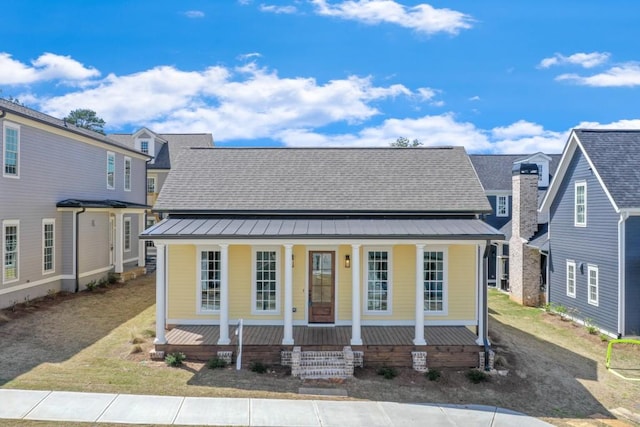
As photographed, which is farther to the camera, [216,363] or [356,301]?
[356,301]

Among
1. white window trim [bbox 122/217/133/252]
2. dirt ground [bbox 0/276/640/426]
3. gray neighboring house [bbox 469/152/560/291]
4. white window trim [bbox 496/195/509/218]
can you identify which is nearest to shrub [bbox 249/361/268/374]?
dirt ground [bbox 0/276/640/426]

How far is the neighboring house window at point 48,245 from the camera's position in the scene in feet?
54.5

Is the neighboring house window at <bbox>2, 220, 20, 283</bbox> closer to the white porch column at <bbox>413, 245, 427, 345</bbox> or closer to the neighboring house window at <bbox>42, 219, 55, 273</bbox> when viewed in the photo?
the neighboring house window at <bbox>42, 219, 55, 273</bbox>

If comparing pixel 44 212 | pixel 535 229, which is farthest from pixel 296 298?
pixel 535 229

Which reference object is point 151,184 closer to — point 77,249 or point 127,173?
point 127,173

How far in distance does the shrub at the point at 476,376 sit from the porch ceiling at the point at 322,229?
3236 mm

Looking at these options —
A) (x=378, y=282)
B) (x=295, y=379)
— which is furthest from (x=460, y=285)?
(x=295, y=379)

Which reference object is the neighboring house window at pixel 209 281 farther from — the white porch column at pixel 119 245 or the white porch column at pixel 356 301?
the white porch column at pixel 119 245

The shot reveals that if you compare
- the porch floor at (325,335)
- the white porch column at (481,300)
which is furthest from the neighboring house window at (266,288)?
the white porch column at (481,300)

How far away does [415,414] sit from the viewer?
8164 millimetres

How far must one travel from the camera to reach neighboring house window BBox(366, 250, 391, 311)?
41.0 feet

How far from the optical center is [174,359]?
33.6 feet

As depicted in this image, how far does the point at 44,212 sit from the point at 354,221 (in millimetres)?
12559

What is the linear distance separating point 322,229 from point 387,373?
3.87 m
